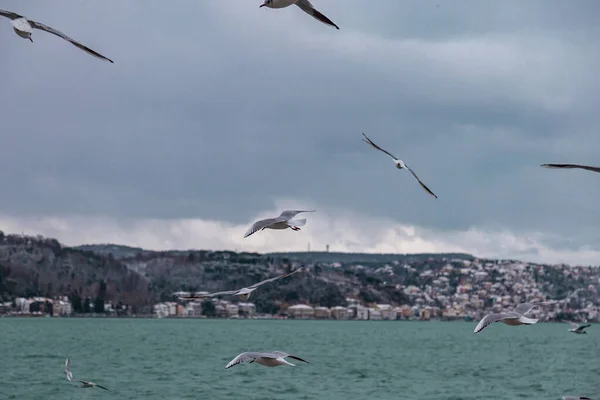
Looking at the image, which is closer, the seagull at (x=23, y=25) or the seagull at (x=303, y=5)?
the seagull at (x=303, y=5)

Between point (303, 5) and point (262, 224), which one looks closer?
point (303, 5)

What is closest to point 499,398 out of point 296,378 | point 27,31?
point 296,378

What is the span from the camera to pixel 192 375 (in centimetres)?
7019

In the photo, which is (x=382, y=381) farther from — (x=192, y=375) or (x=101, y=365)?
(x=101, y=365)

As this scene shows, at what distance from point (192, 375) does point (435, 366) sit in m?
26.0

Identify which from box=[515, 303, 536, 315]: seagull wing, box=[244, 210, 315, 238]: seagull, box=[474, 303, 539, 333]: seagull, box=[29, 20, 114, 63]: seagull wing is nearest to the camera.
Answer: box=[29, 20, 114, 63]: seagull wing

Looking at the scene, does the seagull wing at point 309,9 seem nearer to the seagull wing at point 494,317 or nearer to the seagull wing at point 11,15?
the seagull wing at point 11,15

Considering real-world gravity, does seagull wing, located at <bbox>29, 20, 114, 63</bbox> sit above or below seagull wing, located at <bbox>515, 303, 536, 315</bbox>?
above

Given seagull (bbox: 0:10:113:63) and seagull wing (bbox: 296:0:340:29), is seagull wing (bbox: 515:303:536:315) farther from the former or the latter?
seagull (bbox: 0:10:113:63)

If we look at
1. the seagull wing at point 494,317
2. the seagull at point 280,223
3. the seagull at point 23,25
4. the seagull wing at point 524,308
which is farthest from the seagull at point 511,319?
the seagull at point 23,25

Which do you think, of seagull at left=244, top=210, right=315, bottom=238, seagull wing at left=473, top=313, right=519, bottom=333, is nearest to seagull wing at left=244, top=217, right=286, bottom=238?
seagull at left=244, top=210, right=315, bottom=238

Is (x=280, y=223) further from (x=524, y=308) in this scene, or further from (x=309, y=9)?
(x=524, y=308)

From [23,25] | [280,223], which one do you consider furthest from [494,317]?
[23,25]

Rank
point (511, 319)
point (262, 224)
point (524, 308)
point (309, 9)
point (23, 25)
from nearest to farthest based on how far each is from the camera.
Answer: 1. point (309, 9)
2. point (23, 25)
3. point (262, 224)
4. point (511, 319)
5. point (524, 308)
